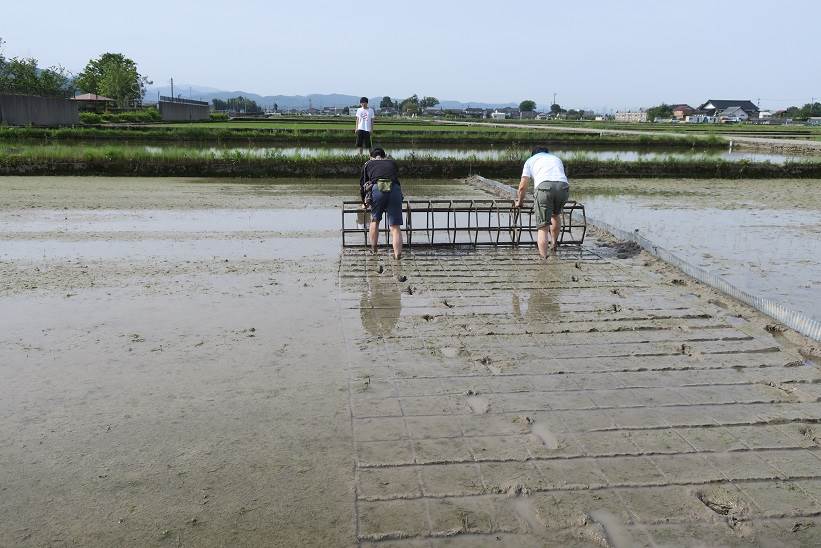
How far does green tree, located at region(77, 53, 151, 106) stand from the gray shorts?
52.8 m

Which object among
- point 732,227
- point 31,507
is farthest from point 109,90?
point 31,507

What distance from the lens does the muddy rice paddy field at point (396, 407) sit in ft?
9.38

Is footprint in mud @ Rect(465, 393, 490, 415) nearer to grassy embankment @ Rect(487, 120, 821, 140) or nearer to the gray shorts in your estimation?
the gray shorts

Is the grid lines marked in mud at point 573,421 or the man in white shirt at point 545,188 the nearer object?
the grid lines marked in mud at point 573,421

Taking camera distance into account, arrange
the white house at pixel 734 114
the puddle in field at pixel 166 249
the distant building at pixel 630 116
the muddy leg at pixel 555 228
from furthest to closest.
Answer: the distant building at pixel 630 116
the white house at pixel 734 114
the muddy leg at pixel 555 228
the puddle in field at pixel 166 249

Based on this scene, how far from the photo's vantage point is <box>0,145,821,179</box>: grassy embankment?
1547cm

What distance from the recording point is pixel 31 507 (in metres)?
2.90

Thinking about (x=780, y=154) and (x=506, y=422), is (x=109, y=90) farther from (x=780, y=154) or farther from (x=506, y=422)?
(x=506, y=422)

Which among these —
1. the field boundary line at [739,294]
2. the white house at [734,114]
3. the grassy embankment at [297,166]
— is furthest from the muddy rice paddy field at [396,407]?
the white house at [734,114]

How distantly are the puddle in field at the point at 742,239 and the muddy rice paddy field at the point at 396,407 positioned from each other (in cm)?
60

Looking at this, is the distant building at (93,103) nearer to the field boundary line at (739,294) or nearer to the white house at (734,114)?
the field boundary line at (739,294)

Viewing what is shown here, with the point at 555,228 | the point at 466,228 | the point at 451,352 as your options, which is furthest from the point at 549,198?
the point at 451,352

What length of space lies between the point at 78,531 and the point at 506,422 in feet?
7.12

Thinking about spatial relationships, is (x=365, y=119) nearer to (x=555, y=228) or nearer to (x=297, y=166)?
(x=297, y=166)
